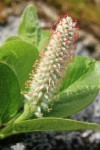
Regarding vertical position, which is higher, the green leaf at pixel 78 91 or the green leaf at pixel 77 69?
the green leaf at pixel 77 69

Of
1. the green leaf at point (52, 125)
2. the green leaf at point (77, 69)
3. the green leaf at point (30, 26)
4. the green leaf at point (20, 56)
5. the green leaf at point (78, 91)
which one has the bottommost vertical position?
the green leaf at point (52, 125)

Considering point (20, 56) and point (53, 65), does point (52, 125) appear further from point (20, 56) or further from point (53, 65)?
point (20, 56)

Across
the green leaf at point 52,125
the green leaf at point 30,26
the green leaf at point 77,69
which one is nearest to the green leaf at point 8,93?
the green leaf at point 52,125

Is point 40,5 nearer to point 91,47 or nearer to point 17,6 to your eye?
point 17,6

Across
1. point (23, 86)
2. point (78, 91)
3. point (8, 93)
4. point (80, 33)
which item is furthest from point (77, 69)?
point (80, 33)

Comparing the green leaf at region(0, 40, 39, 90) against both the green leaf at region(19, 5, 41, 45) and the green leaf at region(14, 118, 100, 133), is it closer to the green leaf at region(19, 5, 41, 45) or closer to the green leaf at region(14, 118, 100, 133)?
the green leaf at region(14, 118, 100, 133)

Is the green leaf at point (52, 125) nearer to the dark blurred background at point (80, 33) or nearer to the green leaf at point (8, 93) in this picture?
the green leaf at point (8, 93)

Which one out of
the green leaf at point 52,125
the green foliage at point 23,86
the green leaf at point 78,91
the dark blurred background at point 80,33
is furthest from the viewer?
the dark blurred background at point 80,33
